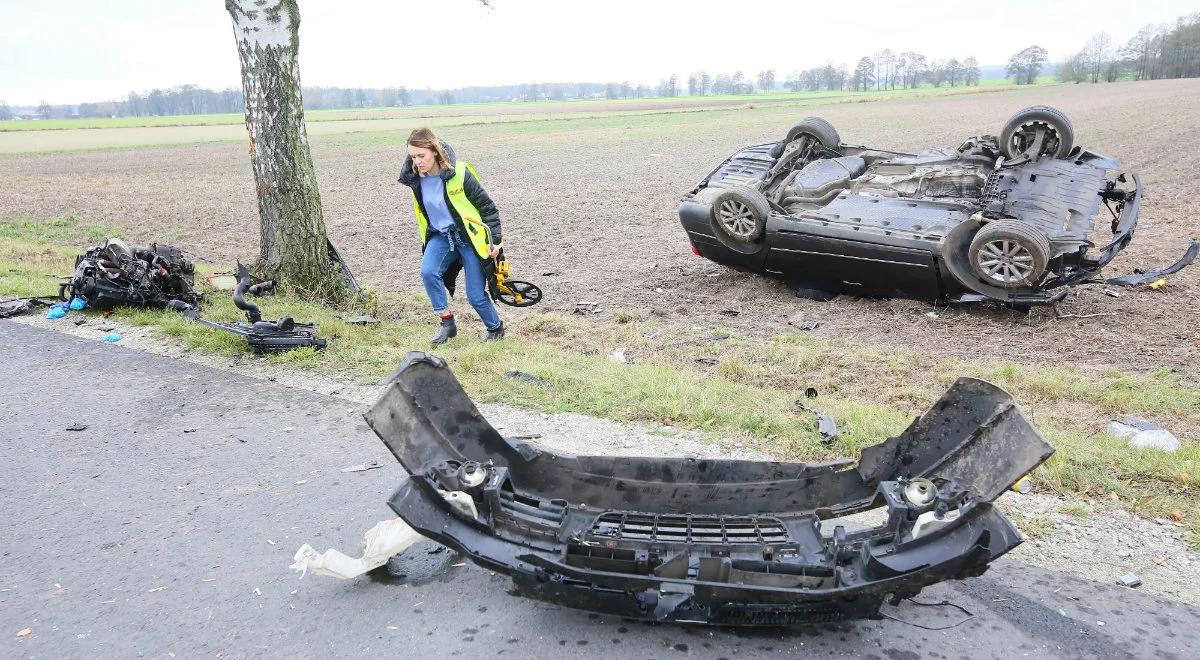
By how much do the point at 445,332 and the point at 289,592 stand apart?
3593 millimetres

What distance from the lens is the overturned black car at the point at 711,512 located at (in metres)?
2.82

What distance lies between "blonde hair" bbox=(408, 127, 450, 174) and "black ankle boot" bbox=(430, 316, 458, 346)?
1269 millimetres

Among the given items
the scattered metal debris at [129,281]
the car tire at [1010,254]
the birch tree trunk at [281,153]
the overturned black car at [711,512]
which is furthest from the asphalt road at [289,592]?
the car tire at [1010,254]

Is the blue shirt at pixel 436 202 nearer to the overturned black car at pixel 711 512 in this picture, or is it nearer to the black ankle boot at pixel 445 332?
the black ankle boot at pixel 445 332

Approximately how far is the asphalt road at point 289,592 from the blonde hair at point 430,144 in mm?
2278

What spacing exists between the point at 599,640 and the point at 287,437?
270 cm

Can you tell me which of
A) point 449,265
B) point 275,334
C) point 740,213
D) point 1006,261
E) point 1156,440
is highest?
point 740,213

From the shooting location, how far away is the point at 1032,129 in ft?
29.3

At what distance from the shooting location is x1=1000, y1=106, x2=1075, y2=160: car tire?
8.74 m

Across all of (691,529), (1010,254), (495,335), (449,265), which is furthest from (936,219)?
(691,529)

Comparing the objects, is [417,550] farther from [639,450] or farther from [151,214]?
[151,214]

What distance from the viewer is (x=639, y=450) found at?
4.57 m

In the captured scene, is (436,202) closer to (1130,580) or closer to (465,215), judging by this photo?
(465,215)

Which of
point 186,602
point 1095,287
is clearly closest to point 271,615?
point 186,602
